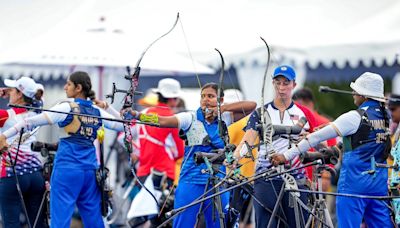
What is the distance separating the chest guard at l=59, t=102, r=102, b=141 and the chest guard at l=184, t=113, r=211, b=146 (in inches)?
37.1

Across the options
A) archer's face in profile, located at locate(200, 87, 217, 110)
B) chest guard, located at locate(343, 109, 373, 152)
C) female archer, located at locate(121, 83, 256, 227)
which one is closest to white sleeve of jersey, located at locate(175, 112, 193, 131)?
female archer, located at locate(121, 83, 256, 227)

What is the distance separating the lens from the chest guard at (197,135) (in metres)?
8.89

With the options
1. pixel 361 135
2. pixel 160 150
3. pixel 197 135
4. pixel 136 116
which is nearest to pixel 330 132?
pixel 361 135

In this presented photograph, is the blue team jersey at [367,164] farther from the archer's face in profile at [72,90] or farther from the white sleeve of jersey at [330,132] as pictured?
the archer's face in profile at [72,90]

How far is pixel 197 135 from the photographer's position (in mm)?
8906

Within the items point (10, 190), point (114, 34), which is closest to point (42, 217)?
point (10, 190)

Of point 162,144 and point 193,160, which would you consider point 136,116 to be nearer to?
point 193,160

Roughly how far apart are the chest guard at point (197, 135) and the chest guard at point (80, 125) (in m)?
0.94

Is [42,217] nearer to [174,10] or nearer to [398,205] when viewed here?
[398,205]

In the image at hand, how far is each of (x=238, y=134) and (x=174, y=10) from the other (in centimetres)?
563

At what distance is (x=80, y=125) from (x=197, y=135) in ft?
3.66

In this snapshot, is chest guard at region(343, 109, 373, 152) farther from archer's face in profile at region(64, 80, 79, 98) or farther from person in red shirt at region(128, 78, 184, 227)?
person in red shirt at region(128, 78, 184, 227)

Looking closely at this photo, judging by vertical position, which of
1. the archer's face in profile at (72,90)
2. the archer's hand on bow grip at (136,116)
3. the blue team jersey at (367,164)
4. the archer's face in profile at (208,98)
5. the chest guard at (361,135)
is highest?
the archer's face in profile at (72,90)

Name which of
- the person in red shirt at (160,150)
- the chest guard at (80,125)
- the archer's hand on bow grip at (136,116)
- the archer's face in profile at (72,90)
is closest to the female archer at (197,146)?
the archer's hand on bow grip at (136,116)
